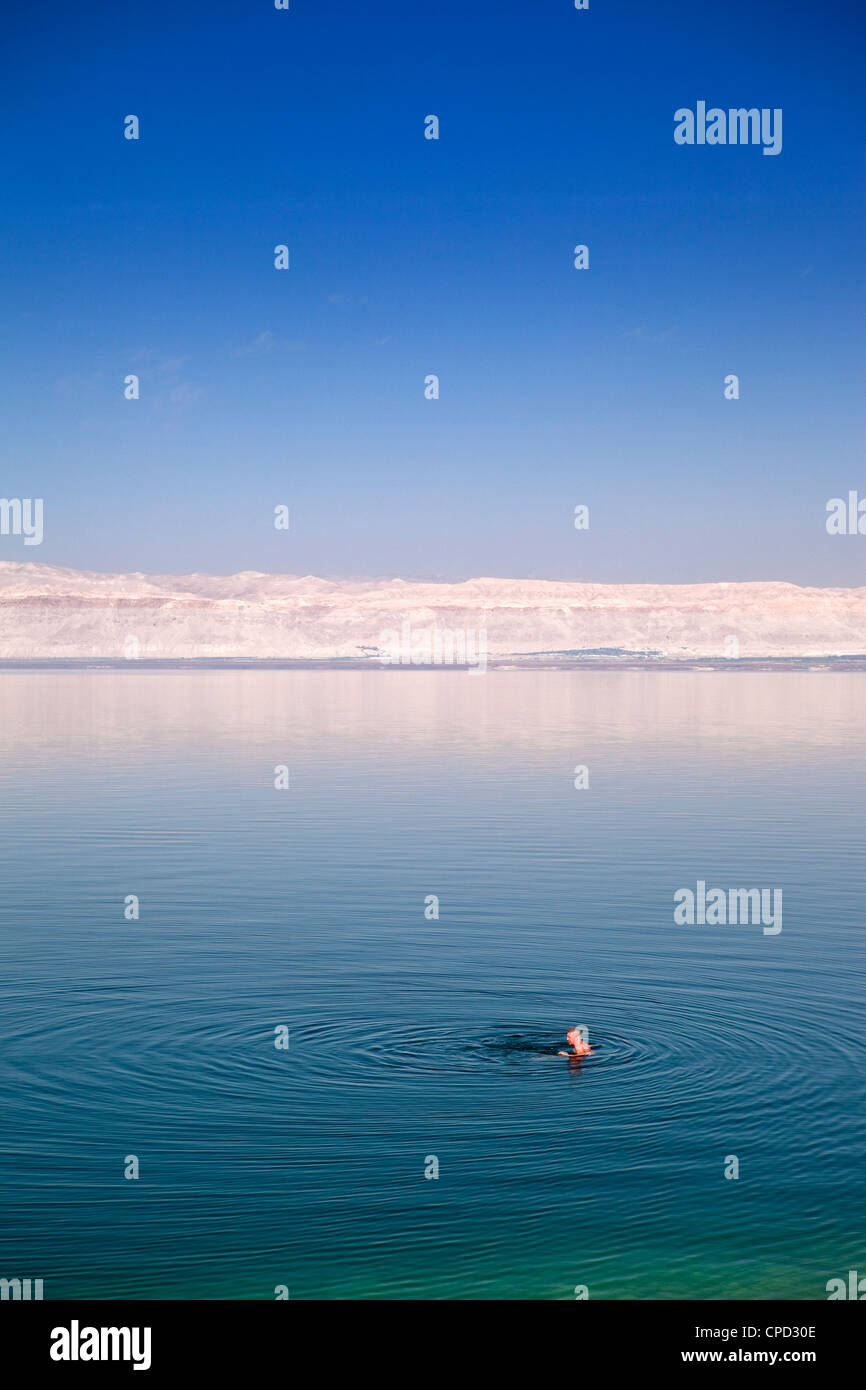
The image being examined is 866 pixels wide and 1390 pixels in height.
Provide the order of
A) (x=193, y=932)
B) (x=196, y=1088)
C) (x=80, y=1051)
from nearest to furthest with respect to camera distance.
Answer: (x=196, y=1088) < (x=80, y=1051) < (x=193, y=932)

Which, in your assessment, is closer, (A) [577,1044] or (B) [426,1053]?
(A) [577,1044]

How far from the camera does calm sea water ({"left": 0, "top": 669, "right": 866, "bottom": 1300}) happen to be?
15852 mm

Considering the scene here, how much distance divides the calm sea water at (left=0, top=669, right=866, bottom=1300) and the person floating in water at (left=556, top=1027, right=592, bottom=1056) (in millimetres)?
164

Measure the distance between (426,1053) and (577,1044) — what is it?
2.28 meters

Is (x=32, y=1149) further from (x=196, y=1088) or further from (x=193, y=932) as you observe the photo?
(x=193, y=932)

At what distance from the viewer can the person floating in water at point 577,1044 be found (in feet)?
69.2

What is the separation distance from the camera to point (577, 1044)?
836 inches

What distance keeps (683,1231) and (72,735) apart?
7298cm

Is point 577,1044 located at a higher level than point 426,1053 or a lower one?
higher

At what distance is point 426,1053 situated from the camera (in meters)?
21.9

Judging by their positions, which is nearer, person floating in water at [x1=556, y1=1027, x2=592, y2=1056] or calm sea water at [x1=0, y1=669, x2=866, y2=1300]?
calm sea water at [x1=0, y1=669, x2=866, y2=1300]

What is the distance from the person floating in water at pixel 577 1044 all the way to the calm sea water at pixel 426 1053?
16 centimetres
